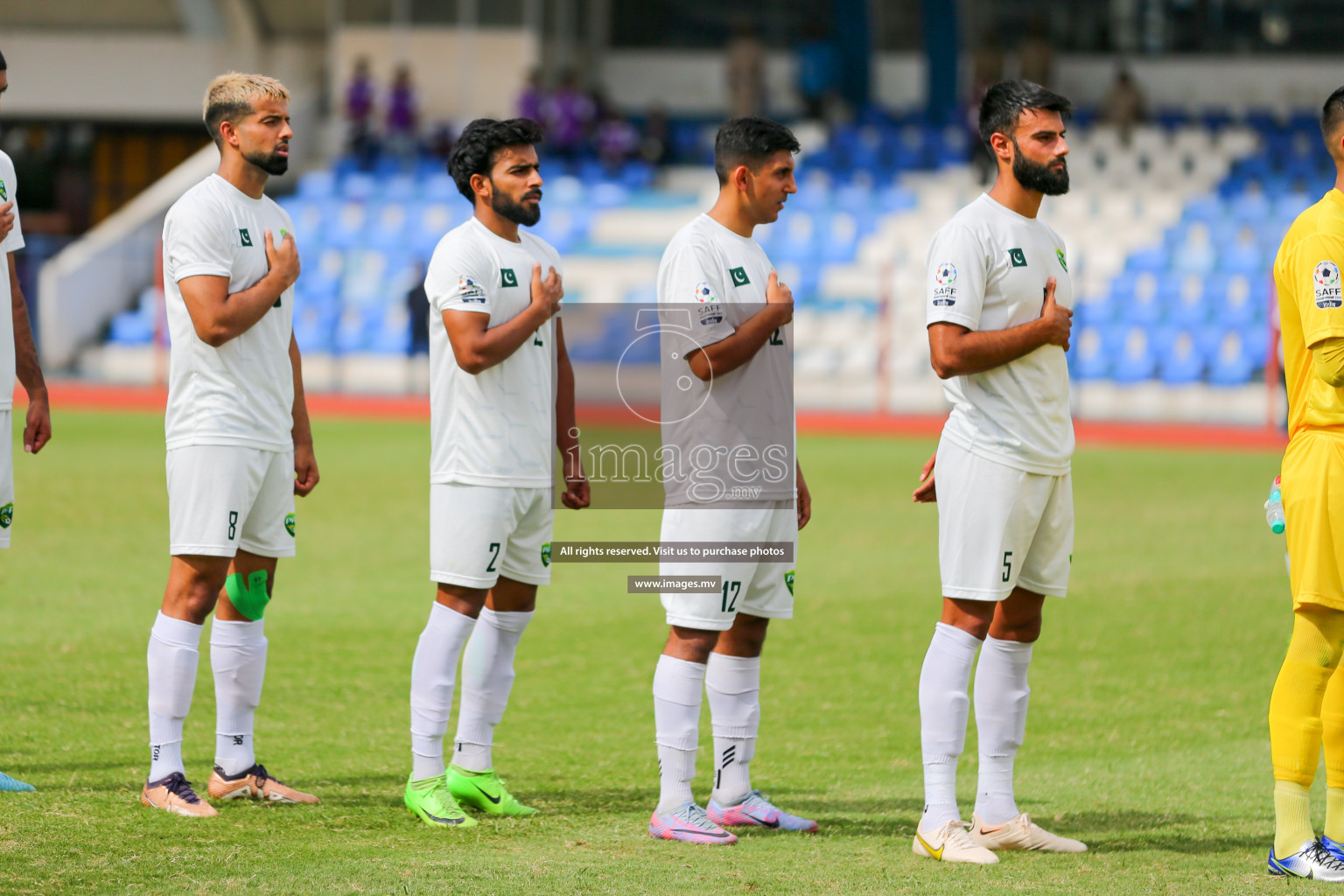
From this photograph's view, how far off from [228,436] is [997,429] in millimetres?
2387

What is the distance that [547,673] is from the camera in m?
7.15

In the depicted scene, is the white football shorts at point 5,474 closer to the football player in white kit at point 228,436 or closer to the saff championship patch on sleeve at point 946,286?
the football player in white kit at point 228,436

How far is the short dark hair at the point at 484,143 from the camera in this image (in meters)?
4.96

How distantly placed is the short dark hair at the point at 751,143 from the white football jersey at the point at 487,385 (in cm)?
66

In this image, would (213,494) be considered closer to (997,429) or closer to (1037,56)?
(997,429)

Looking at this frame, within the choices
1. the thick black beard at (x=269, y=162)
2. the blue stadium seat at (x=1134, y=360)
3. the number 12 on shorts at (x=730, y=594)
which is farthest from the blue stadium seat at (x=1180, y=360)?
the thick black beard at (x=269, y=162)

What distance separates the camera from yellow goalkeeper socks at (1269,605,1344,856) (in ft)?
14.4

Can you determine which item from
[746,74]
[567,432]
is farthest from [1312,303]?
[746,74]

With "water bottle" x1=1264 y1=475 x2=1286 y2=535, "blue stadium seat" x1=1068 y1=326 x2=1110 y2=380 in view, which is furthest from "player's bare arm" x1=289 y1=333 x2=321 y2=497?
"blue stadium seat" x1=1068 y1=326 x2=1110 y2=380

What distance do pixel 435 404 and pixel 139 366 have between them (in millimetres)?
19614

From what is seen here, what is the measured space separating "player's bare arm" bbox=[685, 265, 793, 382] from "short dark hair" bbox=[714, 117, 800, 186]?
37 cm

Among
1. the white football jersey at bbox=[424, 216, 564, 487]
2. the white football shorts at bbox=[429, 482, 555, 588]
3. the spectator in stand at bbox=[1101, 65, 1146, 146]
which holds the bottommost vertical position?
the white football shorts at bbox=[429, 482, 555, 588]

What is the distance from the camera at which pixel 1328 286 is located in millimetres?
4238

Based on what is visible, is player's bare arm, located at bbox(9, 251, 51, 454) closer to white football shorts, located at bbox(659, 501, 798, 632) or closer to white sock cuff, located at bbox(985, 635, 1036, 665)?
white football shorts, located at bbox(659, 501, 798, 632)
